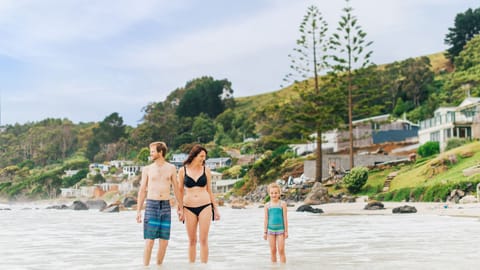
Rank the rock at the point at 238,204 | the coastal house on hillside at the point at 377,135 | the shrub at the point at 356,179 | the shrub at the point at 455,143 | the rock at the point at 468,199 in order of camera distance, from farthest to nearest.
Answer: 1. the coastal house on hillside at the point at 377,135
2. the shrub at the point at 455,143
3. the rock at the point at 238,204
4. the shrub at the point at 356,179
5. the rock at the point at 468,199

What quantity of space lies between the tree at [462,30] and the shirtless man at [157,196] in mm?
80799

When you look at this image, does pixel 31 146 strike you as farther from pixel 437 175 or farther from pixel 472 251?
pixel 472 251

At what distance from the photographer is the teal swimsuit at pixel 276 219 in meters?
6.93

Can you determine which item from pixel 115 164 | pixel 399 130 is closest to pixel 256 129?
pixel 115 164

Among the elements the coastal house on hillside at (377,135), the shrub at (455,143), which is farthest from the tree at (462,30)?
the shrub at (455,143)

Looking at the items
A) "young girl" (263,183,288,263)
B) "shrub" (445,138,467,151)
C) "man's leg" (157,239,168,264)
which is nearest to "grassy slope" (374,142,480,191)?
"shrub" (445,138,467,151)

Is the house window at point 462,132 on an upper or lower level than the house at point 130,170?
upper

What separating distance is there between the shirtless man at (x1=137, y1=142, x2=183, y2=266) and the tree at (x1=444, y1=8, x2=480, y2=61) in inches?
3181

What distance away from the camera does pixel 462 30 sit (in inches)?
3172

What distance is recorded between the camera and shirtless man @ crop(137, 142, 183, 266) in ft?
21.6

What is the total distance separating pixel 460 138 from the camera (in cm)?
3778

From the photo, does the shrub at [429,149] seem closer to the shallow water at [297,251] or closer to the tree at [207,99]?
the shallow water at [297,251]

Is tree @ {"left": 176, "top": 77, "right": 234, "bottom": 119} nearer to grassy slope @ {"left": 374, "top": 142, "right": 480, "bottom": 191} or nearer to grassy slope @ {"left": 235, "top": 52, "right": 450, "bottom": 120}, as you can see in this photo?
grassy slope @ {"left": 235, "top": 52, "right": 450, "bottom": 120}

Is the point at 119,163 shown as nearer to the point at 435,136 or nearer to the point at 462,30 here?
the point at 462,30
